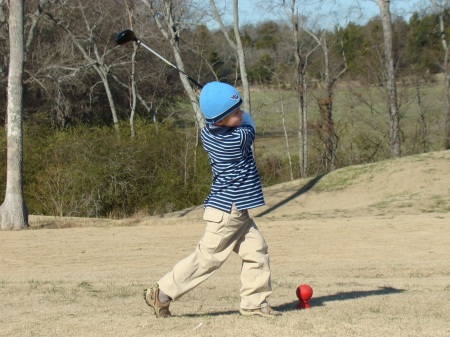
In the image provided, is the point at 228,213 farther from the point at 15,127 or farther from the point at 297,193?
the point at 297,193

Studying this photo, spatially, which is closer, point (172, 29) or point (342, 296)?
point (342, 296)

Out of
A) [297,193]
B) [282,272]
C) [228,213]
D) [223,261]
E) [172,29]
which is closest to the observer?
[228,213]

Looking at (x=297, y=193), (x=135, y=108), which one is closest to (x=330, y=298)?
(x=297, y=193)

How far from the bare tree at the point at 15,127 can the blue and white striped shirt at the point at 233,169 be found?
13.1 m

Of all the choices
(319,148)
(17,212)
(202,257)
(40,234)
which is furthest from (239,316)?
(319,148)

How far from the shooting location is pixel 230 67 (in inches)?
2228

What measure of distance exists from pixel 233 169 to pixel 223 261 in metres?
0.73

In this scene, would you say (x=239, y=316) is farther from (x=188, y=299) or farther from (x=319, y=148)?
(x=319, y=148)

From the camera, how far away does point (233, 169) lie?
5.74 metres

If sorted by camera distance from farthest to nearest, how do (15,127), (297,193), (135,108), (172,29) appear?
1. (135,108)
2. (172,29)
3. (297,193)
4. (15,127)

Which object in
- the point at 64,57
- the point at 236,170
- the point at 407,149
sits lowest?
the point at 407,149

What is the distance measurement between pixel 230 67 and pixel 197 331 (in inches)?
2051

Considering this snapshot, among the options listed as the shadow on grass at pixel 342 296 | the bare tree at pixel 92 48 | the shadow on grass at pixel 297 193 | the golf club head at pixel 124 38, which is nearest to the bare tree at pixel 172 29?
the shadow on grass at pixel 297 193

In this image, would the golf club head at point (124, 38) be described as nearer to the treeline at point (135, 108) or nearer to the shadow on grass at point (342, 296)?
the shadow on grass at point (342, 296)
